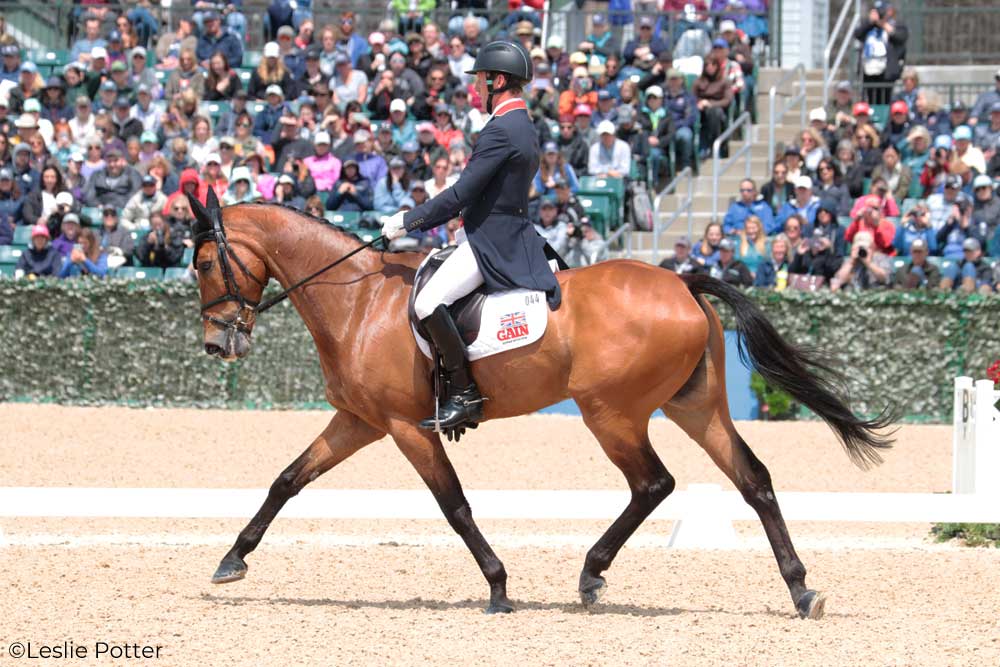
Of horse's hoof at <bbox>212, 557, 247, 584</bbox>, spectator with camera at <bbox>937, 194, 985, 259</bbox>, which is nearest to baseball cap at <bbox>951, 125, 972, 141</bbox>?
spectator with camera at <bbox>937, 194, 985, 259</bbox>

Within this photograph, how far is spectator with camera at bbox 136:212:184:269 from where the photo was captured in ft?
52.6

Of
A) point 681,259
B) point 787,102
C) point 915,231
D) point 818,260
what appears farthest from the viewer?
point 787,102

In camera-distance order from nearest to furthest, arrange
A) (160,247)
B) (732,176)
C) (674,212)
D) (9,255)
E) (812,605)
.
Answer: (812,605)
(160,247)
(9,255)
(674,212)
(732,176)

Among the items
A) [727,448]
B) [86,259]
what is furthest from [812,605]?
[86,259]

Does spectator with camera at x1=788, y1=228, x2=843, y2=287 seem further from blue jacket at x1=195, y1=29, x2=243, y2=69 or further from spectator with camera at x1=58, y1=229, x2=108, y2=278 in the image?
blue jacket at x1=195, y1=29, x2=243, y2=69

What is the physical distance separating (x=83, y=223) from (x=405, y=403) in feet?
34.8

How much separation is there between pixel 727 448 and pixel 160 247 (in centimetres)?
1034

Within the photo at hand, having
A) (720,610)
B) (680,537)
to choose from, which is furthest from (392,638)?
(680,537)

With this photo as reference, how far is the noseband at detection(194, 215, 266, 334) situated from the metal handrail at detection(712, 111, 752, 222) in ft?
32.8

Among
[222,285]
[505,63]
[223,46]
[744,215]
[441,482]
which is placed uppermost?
[505,63]

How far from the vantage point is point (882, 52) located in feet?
60.2

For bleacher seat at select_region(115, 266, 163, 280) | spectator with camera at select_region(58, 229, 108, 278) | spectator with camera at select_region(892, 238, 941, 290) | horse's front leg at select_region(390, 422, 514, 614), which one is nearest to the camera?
horse's front leg at select_region(390, 422, 514, 614)

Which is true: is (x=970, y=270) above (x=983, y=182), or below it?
below

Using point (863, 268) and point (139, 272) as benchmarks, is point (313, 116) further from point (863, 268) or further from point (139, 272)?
point (863, 268)
